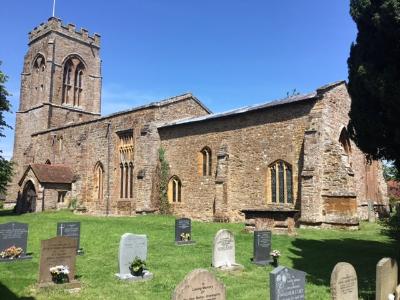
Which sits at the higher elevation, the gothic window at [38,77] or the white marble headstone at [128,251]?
the gothic window at [38,77]

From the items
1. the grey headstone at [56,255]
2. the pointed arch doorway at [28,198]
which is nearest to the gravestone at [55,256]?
the grey headstone at [56,255]

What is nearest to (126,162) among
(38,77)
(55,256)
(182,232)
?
(182,232)

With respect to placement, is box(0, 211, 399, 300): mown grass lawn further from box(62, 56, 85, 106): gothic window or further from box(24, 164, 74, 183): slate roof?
box(62, 56, 85, 106): gothic window

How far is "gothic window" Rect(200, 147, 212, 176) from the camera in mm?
23344

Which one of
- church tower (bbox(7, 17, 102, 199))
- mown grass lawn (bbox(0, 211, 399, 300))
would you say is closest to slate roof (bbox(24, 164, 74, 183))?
church tower (bbox(7, 17, 102, 199))

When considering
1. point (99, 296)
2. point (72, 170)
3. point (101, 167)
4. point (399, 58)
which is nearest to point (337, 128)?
point (399, 58)

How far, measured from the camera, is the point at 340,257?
451 inches

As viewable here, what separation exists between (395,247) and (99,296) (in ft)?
34.3

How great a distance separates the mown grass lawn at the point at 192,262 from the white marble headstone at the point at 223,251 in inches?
13.2

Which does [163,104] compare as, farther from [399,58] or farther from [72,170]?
[399,58]

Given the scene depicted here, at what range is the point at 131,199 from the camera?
88.0 feet

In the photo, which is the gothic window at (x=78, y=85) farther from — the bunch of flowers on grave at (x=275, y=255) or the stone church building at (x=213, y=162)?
the bunch of flowers on grave at (x=275, y=255)

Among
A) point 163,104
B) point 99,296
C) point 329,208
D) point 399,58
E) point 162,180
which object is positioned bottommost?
point 99,296

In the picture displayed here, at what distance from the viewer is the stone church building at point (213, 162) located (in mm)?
18125
